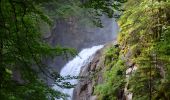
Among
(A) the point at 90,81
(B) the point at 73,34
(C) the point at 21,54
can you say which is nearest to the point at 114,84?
(A) the point at 90,81

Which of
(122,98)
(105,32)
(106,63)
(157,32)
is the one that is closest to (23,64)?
(157,32)

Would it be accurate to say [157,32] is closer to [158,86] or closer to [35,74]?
[158,86]

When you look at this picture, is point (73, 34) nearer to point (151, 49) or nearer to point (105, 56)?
point (105, 56)

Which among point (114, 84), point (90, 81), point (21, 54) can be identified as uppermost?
point (21, 54)

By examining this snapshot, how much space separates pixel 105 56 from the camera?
1125 centimetres

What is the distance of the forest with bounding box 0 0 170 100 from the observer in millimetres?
4145

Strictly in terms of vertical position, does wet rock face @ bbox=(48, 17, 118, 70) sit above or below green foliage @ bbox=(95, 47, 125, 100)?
above

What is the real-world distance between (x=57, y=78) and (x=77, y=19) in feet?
78.0

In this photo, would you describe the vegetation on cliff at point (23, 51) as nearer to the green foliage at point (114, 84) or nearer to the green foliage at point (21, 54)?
the green foliage at point (21, 54)

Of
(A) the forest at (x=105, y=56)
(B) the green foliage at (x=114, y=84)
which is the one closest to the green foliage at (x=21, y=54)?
(A) the forest at (x=105, y=56)

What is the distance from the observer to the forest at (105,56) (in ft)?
13.6

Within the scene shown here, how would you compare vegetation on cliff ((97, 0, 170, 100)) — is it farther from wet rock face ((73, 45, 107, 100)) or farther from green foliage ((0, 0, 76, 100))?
wet rock face ((73, 45, 107, 100))

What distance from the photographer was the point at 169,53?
6828 mm

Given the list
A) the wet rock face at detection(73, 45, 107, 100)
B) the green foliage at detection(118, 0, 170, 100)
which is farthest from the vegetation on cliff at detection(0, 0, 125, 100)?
the wet rock face at detection(73, 45, 107, 100)
